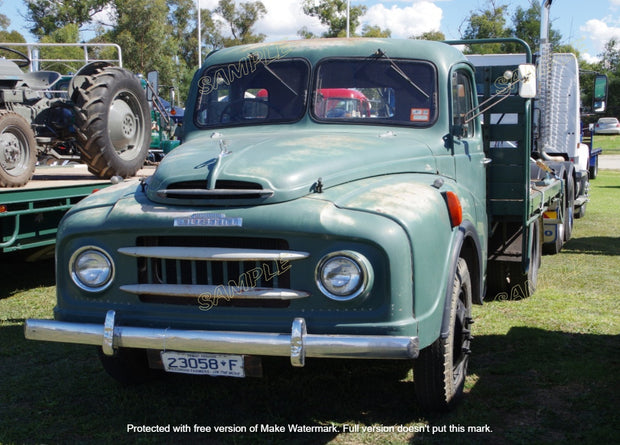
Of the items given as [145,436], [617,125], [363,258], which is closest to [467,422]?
[363,258]

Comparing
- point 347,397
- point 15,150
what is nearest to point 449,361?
point 347,397

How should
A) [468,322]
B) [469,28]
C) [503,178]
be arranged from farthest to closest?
[469,28] < [503,178] < [468,322]

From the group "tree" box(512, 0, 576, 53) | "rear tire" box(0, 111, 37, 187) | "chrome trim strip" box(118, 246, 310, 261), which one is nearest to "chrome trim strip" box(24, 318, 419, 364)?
"chrome trim strip" box(118, 246, 310, 261)

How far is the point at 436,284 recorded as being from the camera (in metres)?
3.45

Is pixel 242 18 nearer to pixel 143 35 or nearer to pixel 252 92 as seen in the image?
pixel 143 35

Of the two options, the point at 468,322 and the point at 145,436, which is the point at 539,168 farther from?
the point at 145,436

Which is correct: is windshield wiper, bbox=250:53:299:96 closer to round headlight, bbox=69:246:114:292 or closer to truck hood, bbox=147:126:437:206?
truck hood, bbox=147:126:437:206

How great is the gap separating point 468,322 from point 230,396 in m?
1.46

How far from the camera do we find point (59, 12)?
4241cm

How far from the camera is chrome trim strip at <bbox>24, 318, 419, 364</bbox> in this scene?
3070 mm

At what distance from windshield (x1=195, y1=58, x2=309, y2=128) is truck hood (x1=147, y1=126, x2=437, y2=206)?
0.26 meters

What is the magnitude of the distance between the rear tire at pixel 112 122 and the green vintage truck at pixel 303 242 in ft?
8.08

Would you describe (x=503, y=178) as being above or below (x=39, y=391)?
above

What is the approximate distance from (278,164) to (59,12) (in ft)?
142
